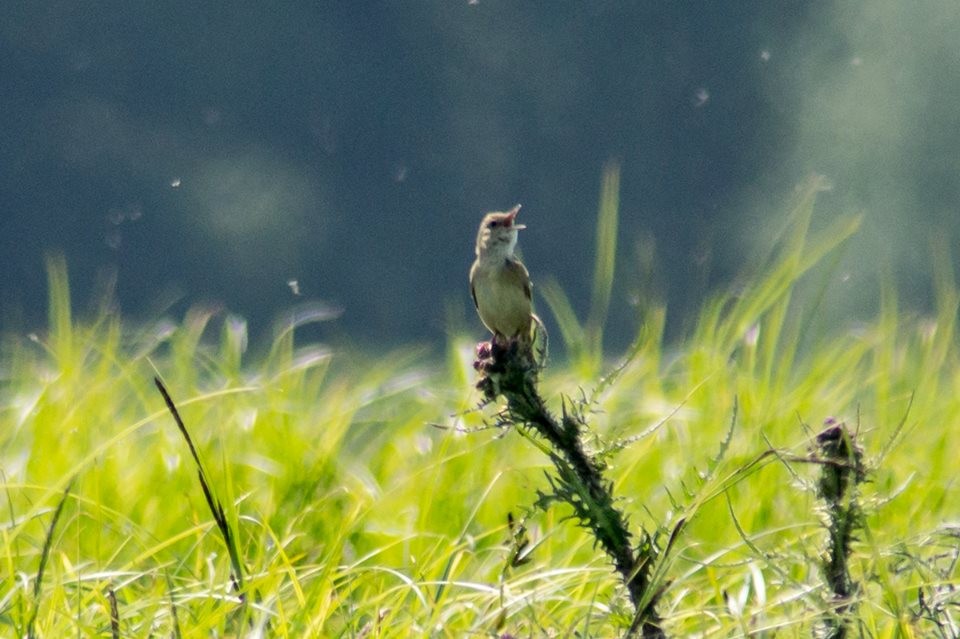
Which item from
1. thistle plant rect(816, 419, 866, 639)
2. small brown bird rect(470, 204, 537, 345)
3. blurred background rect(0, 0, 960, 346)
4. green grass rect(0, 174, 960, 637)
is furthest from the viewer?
blurred background rect(0, 0, 960, 346)

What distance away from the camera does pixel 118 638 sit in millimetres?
2148

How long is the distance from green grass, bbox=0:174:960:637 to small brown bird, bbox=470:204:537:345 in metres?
0.17

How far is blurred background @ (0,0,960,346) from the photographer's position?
76.8 ft

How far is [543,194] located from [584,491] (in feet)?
76.5

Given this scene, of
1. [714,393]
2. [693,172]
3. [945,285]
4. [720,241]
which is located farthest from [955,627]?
[693,172]

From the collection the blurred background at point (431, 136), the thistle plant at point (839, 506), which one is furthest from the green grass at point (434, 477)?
the blurred background at point (431, 136)

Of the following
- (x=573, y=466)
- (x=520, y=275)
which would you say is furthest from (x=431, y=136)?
(x=573, y=466)

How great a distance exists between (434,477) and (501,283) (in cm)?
62

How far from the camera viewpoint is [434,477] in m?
2.89

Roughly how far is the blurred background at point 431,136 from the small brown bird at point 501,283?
16.7 meters

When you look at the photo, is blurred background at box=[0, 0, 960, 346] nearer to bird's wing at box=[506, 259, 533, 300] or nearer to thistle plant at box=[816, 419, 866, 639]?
bird's wing at box=[506, 259, 533, 300]

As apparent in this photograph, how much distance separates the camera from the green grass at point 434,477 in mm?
2303

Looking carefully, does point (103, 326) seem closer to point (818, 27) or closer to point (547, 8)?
point (818, 27)

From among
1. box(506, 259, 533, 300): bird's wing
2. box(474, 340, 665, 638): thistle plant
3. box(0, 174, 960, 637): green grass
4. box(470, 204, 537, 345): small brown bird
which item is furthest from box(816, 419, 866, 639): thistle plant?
box(506, 259, 533, 300): bird's wing
